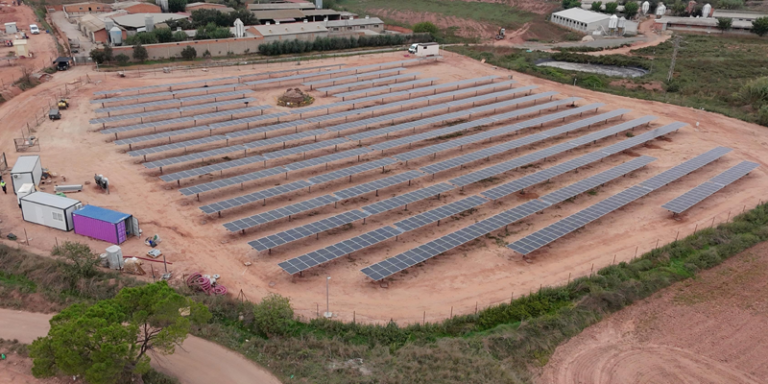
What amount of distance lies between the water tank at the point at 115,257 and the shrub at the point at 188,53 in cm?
5385

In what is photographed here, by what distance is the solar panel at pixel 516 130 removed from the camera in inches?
1805

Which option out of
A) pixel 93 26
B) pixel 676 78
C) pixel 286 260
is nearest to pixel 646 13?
pixel 676 78

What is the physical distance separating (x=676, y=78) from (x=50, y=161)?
73822mm

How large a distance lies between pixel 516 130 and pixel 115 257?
37.0 metres

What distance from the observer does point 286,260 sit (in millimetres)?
30484

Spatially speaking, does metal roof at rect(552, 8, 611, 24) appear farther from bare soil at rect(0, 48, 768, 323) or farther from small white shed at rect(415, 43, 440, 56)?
bare soil at rect(0, 48, 768, 323)

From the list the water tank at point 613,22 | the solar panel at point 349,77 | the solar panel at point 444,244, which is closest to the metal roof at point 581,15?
the water tank at point 613,22

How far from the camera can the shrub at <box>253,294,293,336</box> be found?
24.8 m

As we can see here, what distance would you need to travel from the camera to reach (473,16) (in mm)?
125625

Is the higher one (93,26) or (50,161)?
(93,26)

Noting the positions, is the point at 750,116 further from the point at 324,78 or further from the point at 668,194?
the point at 324,78

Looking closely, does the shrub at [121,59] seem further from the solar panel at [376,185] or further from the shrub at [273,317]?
the shrub at [273,317]

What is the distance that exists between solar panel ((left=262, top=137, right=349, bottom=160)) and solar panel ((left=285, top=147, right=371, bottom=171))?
162 centimetres

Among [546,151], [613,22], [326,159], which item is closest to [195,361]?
[326,159]
